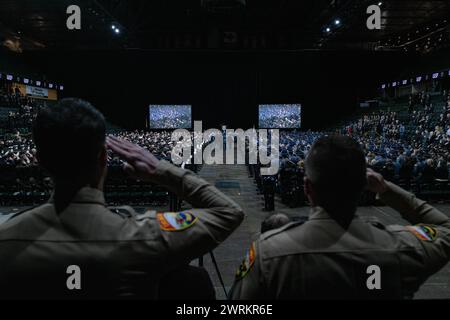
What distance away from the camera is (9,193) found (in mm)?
11016

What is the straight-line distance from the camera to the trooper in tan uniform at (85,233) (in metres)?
1.27

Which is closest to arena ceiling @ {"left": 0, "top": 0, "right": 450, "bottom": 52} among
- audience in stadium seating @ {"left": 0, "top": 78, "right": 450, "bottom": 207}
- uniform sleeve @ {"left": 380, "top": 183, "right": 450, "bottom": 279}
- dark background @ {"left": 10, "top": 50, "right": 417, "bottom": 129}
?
dark background @ {"left": 10, "top": 50, "right": 417, "bottom": 129}

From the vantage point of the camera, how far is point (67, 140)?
52.4 inches

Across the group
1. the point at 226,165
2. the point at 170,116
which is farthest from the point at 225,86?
the point at 226,165

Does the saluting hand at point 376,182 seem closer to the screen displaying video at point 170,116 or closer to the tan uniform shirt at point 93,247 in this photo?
the tan uniform shirt at point 93,247

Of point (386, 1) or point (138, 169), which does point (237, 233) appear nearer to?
point (138, 169)

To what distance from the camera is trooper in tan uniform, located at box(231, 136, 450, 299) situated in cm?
136

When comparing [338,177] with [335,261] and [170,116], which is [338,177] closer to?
[335,261]

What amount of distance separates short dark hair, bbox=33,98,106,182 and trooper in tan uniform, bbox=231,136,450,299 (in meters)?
0.68

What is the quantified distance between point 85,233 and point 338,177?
90 centimetres

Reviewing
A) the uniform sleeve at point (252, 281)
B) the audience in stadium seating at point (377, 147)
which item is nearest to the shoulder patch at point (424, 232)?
the uniform sleeve at point (252, 281)

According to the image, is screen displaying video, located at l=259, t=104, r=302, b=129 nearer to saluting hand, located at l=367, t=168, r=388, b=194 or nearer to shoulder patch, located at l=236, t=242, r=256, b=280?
saluting hand, located at l=367, t=168, r=388, b=194
